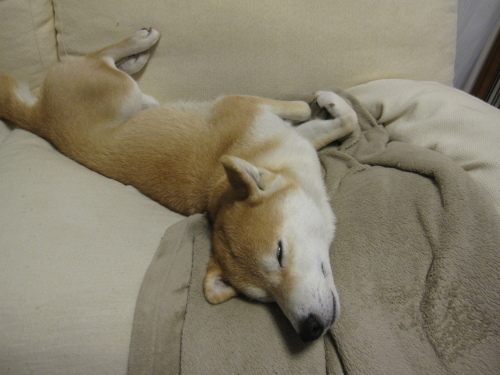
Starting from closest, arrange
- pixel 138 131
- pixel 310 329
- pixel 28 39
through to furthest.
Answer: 1. pixel 310 329
2. pixel 138 131
3. pixel 28 39

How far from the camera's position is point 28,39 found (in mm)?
1821

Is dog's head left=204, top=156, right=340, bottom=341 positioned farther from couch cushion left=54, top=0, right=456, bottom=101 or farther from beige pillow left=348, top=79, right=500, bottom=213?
couch cushion left=54, top=0, right=456, bottom=101

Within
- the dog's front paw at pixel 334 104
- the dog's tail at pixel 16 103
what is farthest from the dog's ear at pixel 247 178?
the dog's tail at pixel 16 103

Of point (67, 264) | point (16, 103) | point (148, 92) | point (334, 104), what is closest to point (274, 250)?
point (67, 264)

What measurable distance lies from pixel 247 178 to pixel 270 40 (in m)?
0.93

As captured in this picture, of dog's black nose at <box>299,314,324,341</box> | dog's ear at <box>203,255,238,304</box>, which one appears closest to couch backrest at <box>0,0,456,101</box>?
dog's ear at <box>203,255,238,304</box>

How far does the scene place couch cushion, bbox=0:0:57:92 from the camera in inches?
69.1

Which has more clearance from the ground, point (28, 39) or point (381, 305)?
point (28, 39)

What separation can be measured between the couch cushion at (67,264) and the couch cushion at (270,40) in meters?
0.77

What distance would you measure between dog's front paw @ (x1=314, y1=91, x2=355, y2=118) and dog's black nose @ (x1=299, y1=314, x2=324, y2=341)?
1.07 meters

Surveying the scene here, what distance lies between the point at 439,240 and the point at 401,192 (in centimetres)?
26

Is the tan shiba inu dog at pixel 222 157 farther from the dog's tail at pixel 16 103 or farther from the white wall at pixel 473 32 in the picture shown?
the white wall at pixel 473 32

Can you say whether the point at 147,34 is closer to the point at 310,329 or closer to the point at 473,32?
the point at 310,329

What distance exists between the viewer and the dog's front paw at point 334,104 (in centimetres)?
173
